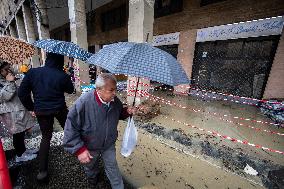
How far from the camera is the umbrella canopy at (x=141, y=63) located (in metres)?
1.96

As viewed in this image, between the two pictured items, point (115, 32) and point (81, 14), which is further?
point (115, 32)

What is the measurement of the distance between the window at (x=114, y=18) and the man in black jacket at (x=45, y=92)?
13.1 m

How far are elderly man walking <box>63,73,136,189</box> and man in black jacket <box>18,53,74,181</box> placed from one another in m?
0.88

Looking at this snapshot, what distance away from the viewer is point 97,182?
2914 mm

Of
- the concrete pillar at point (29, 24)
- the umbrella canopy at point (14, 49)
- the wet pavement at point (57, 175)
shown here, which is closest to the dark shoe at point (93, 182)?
the wet pavement at point (57, 175)

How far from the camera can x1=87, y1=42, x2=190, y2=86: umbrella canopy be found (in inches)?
77.3

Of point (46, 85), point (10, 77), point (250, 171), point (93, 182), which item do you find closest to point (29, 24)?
point (10, 77)

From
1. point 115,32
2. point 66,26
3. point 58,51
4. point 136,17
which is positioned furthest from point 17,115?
point 66,26

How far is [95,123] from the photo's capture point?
87.9 inches

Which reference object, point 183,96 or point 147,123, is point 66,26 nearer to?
point 183,96

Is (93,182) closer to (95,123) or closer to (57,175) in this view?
(57,175)

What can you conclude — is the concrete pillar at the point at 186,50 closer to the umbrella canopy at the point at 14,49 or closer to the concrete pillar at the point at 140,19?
the concrete pillar at the point at 140,19

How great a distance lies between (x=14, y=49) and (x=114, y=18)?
502 inches

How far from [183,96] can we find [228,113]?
3430 mm
